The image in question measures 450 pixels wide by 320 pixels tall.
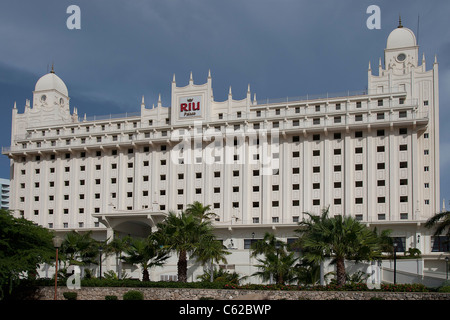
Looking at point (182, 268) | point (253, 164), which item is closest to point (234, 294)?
point (182, 268)

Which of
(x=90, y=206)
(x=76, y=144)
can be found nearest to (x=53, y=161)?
(x=76, y=144)

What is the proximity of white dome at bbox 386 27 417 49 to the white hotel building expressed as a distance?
0.10m

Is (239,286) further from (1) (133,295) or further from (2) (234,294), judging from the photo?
(1) (133,295)

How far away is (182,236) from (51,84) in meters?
41.7

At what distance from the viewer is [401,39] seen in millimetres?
58281

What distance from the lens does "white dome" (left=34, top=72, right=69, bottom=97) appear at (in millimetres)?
68062

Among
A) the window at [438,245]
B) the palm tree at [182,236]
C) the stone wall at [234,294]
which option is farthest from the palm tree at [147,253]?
the window at [438,245]

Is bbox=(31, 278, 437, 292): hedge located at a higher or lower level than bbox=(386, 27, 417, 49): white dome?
lower

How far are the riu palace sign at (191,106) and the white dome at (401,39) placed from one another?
21062 millimetres

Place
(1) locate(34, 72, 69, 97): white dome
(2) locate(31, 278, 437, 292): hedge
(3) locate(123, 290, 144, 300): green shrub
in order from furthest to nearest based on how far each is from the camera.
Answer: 1. (1) locate(34, 72, 69, 97): white dome
2. (3) locate(123, 290, 144, 300): green shrub
3. (2) locate(31, 278, 437, 292): hedge

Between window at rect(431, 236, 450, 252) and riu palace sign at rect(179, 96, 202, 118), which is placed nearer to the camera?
window at rect(431, 236, 450, 252)

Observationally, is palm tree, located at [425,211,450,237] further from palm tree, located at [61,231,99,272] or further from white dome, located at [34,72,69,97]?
white dome, located at [34,72,69,97]

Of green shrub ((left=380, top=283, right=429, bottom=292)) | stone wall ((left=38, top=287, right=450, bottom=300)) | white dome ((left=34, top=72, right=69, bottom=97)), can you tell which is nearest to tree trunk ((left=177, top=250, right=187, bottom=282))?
stone wall ((left=38, top=287, right=450, bottom=300))
